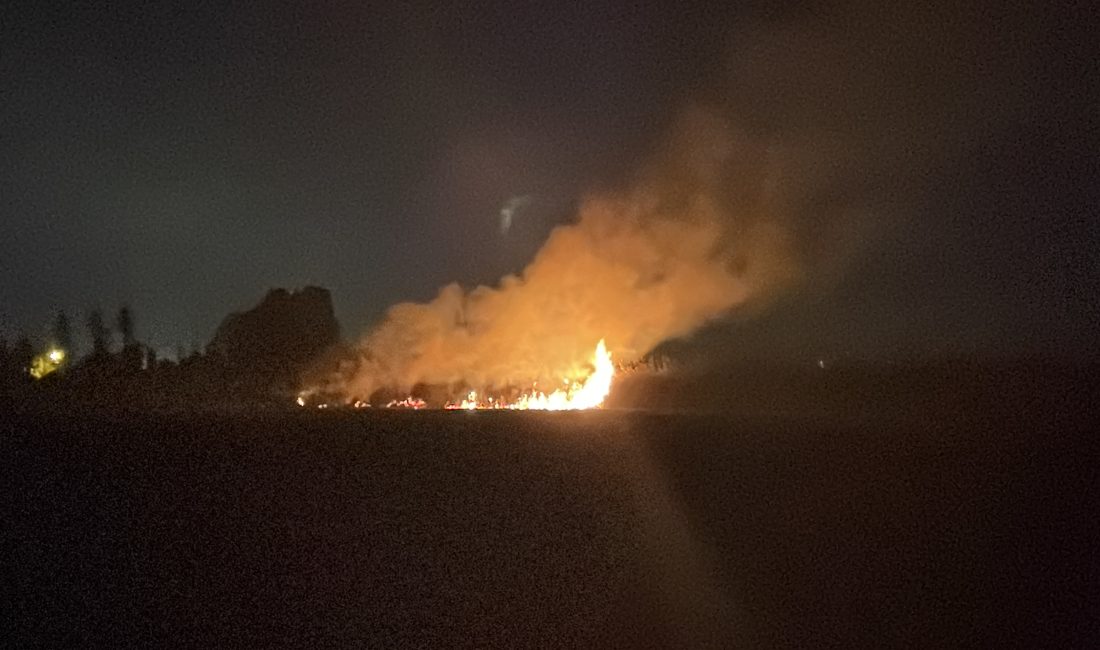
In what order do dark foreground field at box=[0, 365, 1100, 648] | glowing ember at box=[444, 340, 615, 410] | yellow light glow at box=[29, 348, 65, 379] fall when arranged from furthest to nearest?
yellow light glow at box=[29, 348, 65, 379], glowing ember at box=[444, 340, 615, 410], dark foreground field at box=[0, 365, 1100, 648]

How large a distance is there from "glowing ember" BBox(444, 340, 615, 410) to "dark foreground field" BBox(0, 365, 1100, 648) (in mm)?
11455

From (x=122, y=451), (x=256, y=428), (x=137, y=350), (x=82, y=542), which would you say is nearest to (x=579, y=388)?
(x=256, y=428)

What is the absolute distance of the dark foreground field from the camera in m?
6.33

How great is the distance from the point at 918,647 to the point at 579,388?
21945 mm

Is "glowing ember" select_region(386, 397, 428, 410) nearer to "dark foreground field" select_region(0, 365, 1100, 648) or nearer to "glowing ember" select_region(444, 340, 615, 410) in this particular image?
"glowing ember" select_region(444, 340, 615, 410)

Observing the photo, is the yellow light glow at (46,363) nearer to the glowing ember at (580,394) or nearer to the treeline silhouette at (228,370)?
the treeline silhouette at (228,370)

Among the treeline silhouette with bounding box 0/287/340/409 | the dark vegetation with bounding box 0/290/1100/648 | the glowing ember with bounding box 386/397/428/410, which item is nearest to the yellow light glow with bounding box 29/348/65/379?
the treeline silhouette with bounding box 0/287/340/409

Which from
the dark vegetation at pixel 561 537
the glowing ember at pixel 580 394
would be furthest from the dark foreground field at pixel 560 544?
the glowing ember at pixel 580 394

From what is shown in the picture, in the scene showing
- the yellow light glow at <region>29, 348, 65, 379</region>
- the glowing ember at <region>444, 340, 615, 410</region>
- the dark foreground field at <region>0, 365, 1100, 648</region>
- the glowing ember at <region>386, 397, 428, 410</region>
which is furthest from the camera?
the yellow light glow at <region>29, 348, 65, 379</region>

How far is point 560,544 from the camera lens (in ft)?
28.1

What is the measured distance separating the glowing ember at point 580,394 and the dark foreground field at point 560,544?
1146 centimetres

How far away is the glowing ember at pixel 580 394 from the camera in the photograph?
27016 millimetres

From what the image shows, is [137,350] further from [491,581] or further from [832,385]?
[491,581]

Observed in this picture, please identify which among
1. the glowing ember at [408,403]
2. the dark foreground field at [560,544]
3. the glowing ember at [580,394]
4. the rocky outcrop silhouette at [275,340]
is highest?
the rocky outcrop silhouette at [275,340]
